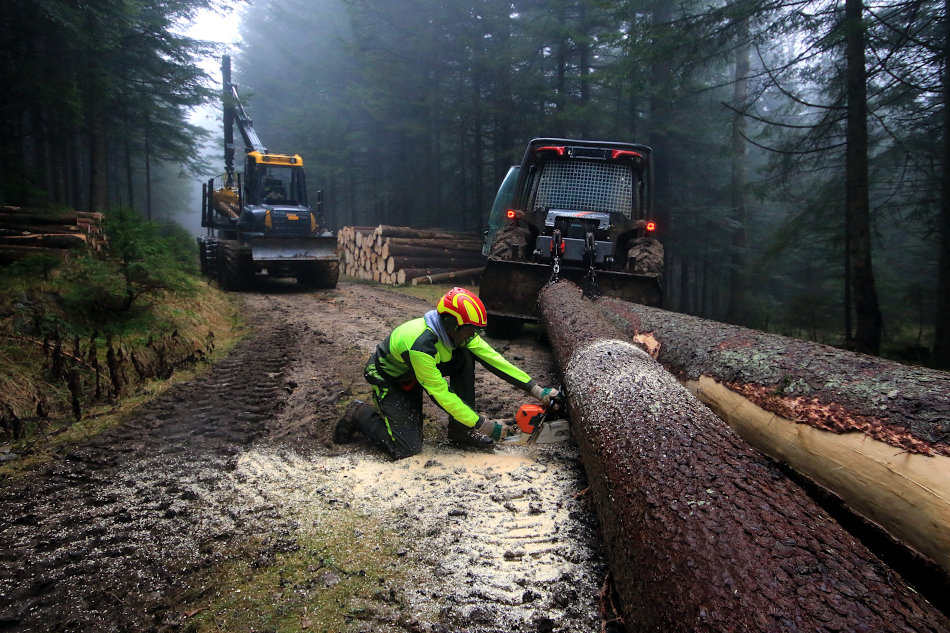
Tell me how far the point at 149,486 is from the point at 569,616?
8.33 ft

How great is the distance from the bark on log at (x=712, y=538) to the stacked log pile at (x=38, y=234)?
751 centimetres

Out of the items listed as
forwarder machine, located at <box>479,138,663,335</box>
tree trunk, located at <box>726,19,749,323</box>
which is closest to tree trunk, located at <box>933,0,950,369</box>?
forwarder machine, located at <box>479,138,663,335</box>

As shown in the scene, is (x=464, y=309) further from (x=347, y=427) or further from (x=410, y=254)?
(x=410, y=254)

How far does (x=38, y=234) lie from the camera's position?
7141mm

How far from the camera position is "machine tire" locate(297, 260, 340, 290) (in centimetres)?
1208

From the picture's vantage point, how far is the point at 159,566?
2.44m

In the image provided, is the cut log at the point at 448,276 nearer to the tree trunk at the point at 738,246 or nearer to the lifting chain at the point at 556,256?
the lifting chain at the point at 556,256

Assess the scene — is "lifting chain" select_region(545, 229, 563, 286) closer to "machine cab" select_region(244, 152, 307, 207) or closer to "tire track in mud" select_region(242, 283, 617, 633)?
"tire track in mud" select_region(242, 283, 617, 633)

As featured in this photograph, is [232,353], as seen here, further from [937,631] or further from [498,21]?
[498,21]

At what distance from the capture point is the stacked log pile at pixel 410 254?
1448 cm

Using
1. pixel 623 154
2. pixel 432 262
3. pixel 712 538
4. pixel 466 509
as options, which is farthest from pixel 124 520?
pixel 432 262

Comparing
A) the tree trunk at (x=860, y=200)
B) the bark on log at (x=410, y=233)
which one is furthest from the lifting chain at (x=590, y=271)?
the bark on log at (x=410, y=233)

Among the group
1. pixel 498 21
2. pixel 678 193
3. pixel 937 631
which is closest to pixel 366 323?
pixel 937 631

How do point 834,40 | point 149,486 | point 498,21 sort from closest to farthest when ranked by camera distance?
point 149,486, point 834,40, point 498,21
